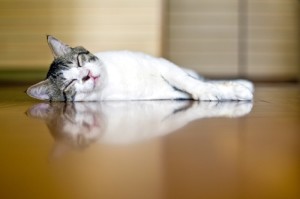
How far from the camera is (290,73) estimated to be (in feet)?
12.5

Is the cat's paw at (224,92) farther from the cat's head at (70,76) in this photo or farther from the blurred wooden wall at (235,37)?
the blurred wooden wall at (235,37)

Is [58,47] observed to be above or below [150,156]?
above

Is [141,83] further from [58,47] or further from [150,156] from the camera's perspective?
[150,156]

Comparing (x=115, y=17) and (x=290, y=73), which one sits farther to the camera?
(x=290, y=73)

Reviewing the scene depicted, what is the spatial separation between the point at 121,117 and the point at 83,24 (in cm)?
211

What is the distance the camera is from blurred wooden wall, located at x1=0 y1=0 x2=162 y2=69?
3.15 m

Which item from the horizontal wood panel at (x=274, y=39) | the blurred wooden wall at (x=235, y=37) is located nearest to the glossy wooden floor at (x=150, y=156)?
the blurred wooden wall at (x=235, y=37)

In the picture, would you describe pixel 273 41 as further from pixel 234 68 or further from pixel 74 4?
pixel 74 4

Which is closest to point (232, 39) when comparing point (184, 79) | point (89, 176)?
point (184, 79)

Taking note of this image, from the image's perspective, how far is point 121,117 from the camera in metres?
1.18

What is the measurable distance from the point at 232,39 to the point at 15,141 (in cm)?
312

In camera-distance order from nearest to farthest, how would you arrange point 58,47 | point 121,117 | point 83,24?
point 121,117
point 58,47
point 83,24

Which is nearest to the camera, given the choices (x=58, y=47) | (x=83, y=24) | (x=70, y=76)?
(x=70, y=76)

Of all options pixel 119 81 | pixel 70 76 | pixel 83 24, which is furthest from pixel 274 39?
pixel 70 76
